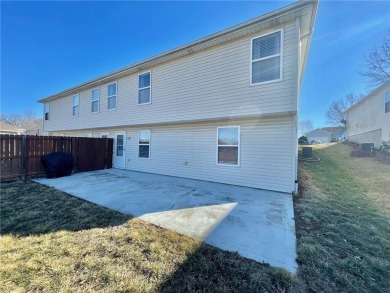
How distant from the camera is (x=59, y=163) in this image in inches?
342

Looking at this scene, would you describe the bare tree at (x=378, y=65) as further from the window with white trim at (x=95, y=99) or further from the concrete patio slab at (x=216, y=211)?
the window with white trim at (x=95, y=99)

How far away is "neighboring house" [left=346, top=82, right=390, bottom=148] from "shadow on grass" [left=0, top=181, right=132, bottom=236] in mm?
18110

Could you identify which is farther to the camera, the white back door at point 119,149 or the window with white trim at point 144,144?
the white back door at point 119,149

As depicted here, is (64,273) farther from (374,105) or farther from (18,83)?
(18,83)

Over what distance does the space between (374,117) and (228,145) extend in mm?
16139

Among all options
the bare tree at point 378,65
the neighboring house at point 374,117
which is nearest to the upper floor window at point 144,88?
the neighboring house at point 374,117

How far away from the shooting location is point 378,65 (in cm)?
1481

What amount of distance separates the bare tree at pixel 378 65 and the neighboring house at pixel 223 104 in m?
10.8

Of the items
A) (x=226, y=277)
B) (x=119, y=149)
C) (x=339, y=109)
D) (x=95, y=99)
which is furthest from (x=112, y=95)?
(x=339, y=109)

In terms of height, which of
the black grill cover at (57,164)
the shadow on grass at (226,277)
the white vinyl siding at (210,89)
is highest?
the white vinyl siding at (210,89)

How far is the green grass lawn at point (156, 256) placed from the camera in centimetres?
218

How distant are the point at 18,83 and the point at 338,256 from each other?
35.8 m

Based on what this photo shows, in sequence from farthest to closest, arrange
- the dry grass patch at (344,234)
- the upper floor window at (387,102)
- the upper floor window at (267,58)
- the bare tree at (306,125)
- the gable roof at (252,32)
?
1. the bare tree at (306,125)
2. the upper floor window at (387,102)
3. the upper floor window at (267,58)
4. the gable roof at (252,32)
5. the dry grass patch at (344,234)

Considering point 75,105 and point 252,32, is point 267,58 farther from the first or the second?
point 75,105
